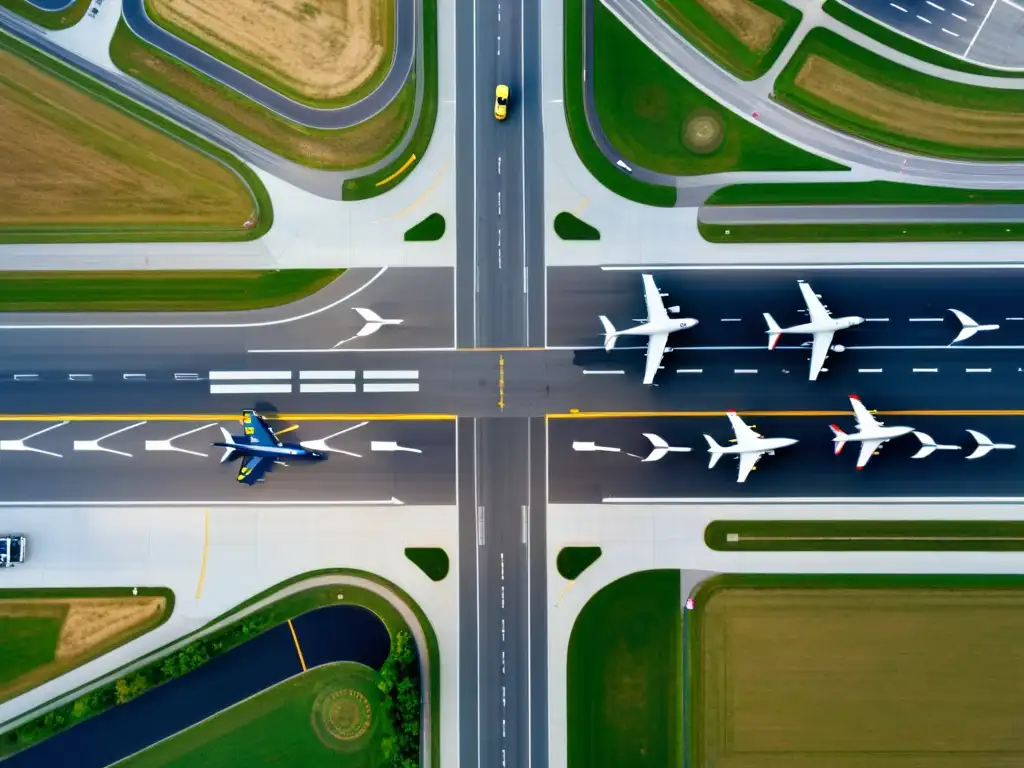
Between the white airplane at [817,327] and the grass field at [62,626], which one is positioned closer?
the white airplane at [817,327]

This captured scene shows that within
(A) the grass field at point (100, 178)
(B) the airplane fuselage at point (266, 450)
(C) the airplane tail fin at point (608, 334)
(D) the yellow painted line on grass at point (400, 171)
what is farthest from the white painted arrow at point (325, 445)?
(C) the airplane tail fin at point (608, 334)

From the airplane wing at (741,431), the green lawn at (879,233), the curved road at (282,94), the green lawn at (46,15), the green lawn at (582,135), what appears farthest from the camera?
the green lawn at (46,15)

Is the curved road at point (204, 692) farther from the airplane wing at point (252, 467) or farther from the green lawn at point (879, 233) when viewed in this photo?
the green lawn at point (879, 233)

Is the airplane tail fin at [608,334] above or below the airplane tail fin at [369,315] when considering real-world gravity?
below

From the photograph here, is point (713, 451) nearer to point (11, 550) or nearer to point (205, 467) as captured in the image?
point (205, 467)

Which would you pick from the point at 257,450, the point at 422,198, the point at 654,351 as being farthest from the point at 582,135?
the point at 257,450

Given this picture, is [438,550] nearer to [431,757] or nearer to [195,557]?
[431,757]
